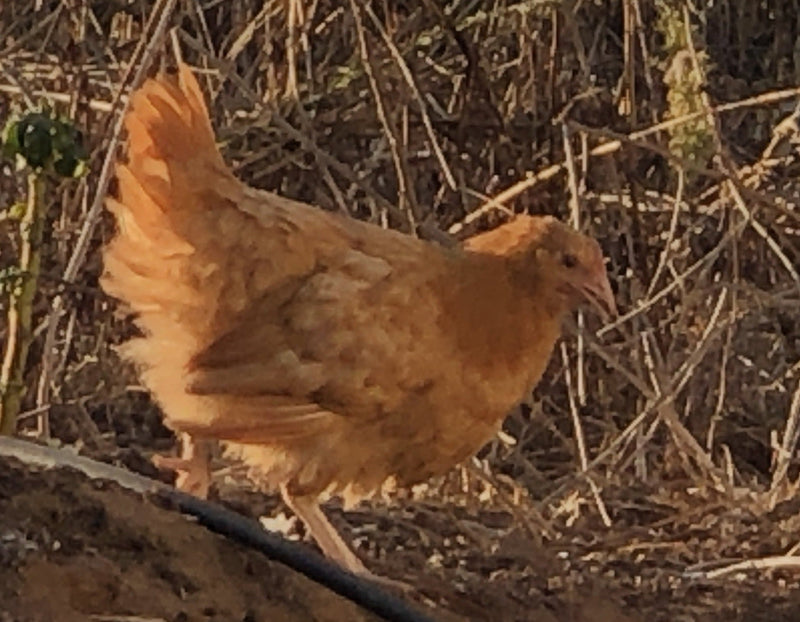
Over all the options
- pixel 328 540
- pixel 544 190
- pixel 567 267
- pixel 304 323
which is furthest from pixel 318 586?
pixel 544 190

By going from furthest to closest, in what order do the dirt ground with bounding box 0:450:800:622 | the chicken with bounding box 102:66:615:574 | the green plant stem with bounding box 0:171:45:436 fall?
1. the green plant stem with bounding box 0:171:45:436
2. the chicken with bounding box 102:66:615:574
3. the dirt ground with bounding box 0:450:800:622

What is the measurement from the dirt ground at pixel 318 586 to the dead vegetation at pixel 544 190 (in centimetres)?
18

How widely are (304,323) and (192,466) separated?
42cm

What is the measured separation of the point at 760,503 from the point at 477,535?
1.00 meters

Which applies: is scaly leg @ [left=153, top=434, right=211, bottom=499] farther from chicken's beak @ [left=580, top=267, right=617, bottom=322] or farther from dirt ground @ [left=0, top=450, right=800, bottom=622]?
chicken's beak @ [left=580, top=267, right=617, bottom=322]

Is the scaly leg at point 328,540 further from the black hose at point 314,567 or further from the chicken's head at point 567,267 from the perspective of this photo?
the chicken's head at point 567,267

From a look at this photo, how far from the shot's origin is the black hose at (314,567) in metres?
3.08

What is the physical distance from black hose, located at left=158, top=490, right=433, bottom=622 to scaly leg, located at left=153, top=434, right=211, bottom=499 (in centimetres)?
106

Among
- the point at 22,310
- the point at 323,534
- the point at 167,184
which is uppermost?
the point at 167,184

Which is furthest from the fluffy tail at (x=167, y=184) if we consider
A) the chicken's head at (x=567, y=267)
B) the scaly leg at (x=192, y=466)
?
the chicken's head at (x=567, y=267)

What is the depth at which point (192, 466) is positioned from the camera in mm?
4336

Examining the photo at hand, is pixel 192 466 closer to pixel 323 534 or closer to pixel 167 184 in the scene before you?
pixel 323 534

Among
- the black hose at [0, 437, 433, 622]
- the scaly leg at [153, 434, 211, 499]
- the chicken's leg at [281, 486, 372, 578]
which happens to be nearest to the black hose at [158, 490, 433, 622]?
the black hose at [0, 437, 433, 622]

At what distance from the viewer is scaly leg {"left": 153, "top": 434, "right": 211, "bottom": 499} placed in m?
4.30
